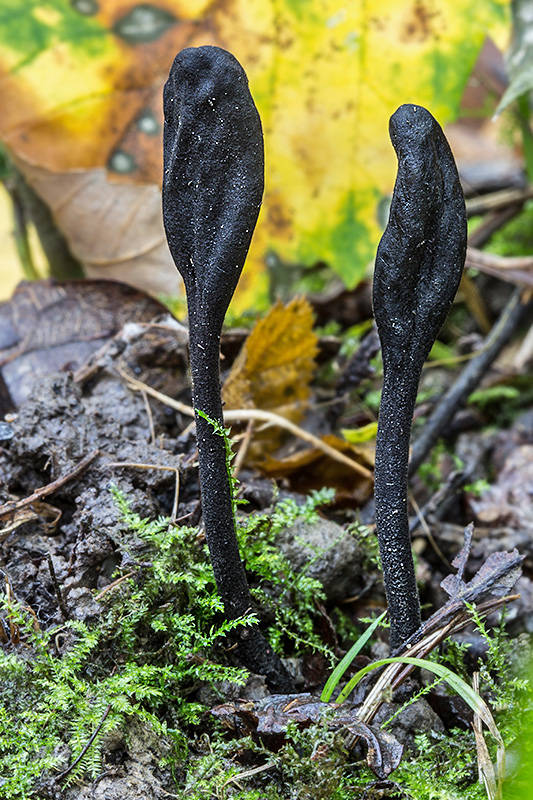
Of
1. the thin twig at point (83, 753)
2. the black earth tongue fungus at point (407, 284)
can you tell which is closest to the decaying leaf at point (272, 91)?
the black earth tongue fungus at point (407, 284)

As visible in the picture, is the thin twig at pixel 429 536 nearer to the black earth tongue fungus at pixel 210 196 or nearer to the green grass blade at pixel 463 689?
the green grass blade at pixel 463 689

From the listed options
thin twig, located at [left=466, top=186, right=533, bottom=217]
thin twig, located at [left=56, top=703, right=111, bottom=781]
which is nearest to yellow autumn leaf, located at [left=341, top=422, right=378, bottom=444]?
thin twig, located at [left=56, top=703, right=111, bottom=781]

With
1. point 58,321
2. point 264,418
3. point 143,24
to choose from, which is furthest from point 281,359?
point 143,24

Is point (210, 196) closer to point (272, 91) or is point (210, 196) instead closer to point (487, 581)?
point (487, 581)

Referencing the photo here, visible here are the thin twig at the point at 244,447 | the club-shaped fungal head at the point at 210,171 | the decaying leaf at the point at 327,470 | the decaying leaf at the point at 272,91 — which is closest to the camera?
the club-shaped fungal head at the point at 210,171

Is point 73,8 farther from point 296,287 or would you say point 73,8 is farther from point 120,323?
point 296,287

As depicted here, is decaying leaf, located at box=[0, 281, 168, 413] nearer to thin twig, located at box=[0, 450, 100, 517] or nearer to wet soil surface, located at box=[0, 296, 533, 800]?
wet soil surface, located at box=[0, 296, 533, 800]
